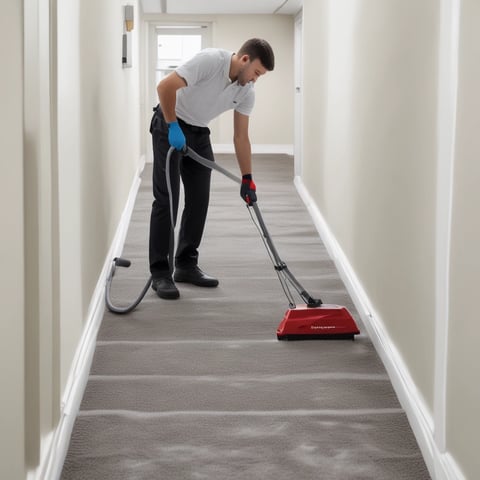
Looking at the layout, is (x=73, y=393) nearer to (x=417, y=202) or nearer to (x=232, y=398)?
(x=232, y=398)

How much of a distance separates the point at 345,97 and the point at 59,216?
7.43 ft

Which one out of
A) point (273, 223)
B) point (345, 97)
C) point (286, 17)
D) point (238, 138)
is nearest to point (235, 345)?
point (238, 138)

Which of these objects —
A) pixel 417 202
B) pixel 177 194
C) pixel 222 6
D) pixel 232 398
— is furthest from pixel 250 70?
pixel 222 6

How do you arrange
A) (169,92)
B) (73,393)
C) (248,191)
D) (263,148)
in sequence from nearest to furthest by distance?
(73,393) → (169,92) → (248,191) → (263,148)

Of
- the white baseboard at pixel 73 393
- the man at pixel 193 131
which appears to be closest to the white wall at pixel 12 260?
the white baseboard at pixel 73 393

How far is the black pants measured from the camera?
4.00 meters

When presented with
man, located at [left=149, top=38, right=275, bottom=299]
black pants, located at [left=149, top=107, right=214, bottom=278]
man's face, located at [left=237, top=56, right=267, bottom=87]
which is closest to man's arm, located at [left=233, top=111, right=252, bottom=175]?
man, located at [left=149, top=38, right=275, bottom=299]

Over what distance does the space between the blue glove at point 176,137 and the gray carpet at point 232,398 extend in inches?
27.1

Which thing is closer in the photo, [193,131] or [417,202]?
[417,202]

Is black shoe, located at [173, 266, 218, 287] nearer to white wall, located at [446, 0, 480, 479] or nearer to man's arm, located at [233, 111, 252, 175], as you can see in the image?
man's arm, located at [233, 111, 252, 175]

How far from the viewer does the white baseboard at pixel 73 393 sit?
6.77 feet

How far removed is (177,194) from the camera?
13.2 feet

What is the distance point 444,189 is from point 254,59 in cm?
177

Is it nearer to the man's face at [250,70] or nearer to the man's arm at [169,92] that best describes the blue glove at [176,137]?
the man's arm at [169,92]
